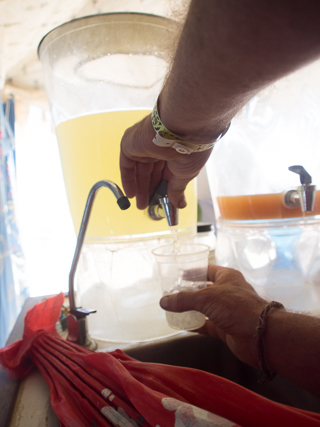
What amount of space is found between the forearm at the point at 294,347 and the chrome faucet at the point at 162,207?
285 mm

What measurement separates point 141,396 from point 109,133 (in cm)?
55

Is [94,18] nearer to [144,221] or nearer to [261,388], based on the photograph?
[144,221]

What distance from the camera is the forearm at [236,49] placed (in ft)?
0.88

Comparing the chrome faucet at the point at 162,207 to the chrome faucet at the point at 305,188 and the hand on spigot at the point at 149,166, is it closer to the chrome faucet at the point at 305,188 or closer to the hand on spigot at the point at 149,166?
the hand on spigot at the point at 149,166

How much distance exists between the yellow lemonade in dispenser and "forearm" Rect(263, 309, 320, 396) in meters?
0.39

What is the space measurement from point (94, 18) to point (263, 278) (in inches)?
31.3

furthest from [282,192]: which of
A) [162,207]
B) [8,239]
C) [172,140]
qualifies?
[8,239]

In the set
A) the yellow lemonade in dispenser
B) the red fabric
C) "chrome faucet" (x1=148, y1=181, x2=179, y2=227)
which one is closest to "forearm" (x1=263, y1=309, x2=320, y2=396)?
the red fabric

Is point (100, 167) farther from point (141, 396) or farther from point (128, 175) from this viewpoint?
point (141, 396)

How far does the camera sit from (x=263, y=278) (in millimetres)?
836

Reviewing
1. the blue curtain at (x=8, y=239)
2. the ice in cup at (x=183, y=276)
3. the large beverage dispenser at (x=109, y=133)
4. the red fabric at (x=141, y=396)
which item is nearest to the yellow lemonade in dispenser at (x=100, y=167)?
the large beverage dispenser at (x=109, y=133)

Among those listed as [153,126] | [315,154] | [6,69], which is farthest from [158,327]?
[6,69]

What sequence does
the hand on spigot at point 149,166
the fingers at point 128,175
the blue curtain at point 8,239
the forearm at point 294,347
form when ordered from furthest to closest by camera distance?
the blue curtain at point 8,239
the fingers at point 128,175
the hand on spigot at point 149,166
the forearm at point 294,347

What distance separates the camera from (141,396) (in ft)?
1.18
